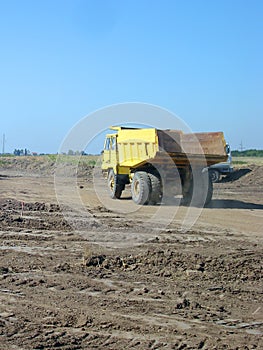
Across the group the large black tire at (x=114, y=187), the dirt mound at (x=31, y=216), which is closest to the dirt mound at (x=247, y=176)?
the large black tire at (x=114, y=187)

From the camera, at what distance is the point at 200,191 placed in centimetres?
1950

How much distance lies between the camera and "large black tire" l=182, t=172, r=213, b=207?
19.2 meters

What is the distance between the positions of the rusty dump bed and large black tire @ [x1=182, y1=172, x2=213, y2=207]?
0.65 metres

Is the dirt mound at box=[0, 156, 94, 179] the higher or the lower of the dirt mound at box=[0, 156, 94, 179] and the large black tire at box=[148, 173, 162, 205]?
the higher

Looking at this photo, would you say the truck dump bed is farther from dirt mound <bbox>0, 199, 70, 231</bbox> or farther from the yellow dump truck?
dirt mound <bbox>0, 199, 70, 231</bbox>

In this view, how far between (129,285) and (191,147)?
11.2 m

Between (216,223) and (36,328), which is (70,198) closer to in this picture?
(216,223)

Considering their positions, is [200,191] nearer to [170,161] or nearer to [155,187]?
[155,187]

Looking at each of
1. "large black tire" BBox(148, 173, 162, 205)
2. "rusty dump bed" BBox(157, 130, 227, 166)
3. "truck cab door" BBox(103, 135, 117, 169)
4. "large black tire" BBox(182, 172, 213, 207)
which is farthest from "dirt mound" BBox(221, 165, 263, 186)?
"large black tire" BBox(148, 173, 162, 205)

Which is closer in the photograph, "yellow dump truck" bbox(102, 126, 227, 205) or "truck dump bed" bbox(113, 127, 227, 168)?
"truck dump bed" bbox(113, 127, 227, 168)

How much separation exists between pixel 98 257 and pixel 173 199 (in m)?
10.9

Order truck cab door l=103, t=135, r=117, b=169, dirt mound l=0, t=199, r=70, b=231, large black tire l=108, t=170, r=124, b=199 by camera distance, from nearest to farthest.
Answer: dirt mound l=0, t=199, r=70, b=231 → truck cab door l=103, t=135, r=117, b=169 → large black tire l=108, t=170, r=124, b=199

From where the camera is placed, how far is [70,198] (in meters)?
22.4

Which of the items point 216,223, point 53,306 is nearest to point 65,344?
point 53,306
